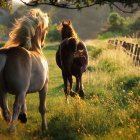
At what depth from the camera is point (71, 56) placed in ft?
41.2

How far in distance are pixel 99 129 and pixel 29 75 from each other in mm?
1456

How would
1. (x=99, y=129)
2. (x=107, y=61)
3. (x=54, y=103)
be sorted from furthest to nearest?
(x=107, y=61) < (x=54, y=103) < (x=99, y=129)

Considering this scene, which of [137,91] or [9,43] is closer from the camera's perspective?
[9,43]

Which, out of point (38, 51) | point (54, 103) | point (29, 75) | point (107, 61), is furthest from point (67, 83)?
point (107, 61)

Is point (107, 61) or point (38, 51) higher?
point (38, 51)

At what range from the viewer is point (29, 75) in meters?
8.75

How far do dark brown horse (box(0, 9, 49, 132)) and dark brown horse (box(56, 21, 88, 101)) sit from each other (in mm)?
2322

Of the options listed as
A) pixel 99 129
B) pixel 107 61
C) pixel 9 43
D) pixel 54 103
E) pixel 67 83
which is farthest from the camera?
pixel 107 61

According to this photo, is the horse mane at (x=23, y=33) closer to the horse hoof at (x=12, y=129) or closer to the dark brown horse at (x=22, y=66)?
the dark brown horse at (x=22, y=66)

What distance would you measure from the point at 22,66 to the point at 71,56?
3976mm

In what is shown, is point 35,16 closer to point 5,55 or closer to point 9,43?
point 9,43

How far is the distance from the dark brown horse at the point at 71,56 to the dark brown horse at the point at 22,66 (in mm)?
2322

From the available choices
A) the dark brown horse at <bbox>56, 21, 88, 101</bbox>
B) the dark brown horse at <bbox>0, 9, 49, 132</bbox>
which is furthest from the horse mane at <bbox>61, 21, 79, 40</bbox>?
the dark brown horse at <bbox>0, 9, 49, 132</bbox>

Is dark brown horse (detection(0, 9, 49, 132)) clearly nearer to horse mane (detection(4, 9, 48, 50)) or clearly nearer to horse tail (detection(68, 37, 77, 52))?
horse mane (detection(4, 9, 48, 50))
